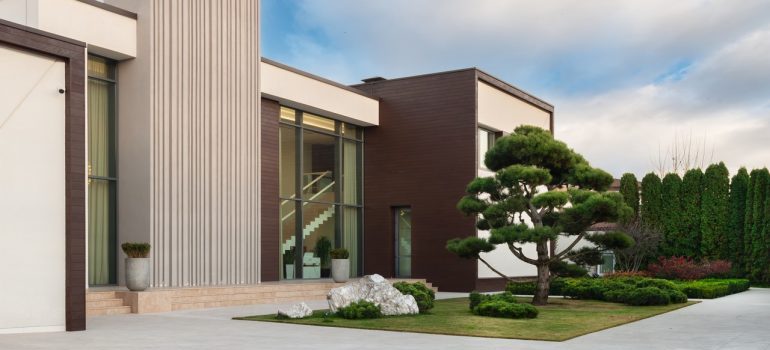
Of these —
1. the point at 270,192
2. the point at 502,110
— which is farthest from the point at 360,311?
the point at 502,110

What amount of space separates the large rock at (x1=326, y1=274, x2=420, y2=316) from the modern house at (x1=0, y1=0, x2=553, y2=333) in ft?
12.8

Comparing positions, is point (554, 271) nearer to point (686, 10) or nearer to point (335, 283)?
point (335, 283)

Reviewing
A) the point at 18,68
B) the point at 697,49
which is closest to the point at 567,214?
the point at 697,49

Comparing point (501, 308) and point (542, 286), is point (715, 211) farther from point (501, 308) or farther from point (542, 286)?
point (501, 308)

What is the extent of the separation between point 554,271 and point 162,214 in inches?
351

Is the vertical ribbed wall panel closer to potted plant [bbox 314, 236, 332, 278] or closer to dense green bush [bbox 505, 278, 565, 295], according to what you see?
potted plant [bbox 314, 236, 332, 278]

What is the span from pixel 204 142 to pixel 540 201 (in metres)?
7.84

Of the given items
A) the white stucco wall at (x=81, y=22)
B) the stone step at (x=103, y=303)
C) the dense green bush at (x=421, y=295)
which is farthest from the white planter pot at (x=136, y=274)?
the dense green bush at (x=421, y=295)

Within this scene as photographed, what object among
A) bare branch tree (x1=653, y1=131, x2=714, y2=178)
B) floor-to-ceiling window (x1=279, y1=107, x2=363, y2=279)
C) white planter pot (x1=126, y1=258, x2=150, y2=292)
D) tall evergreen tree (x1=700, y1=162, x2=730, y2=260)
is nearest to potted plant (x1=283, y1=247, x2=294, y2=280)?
floor-to-ceiling window (x1=279, y1=107, x2=363, y2=279)

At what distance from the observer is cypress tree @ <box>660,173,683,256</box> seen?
27.6 m

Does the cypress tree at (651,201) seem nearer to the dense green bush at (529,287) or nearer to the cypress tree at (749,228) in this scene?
the cypress tree at (749,228)

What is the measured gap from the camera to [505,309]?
540 inches

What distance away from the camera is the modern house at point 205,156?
11.4 m

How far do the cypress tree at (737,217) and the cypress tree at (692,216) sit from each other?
3.35 feet
